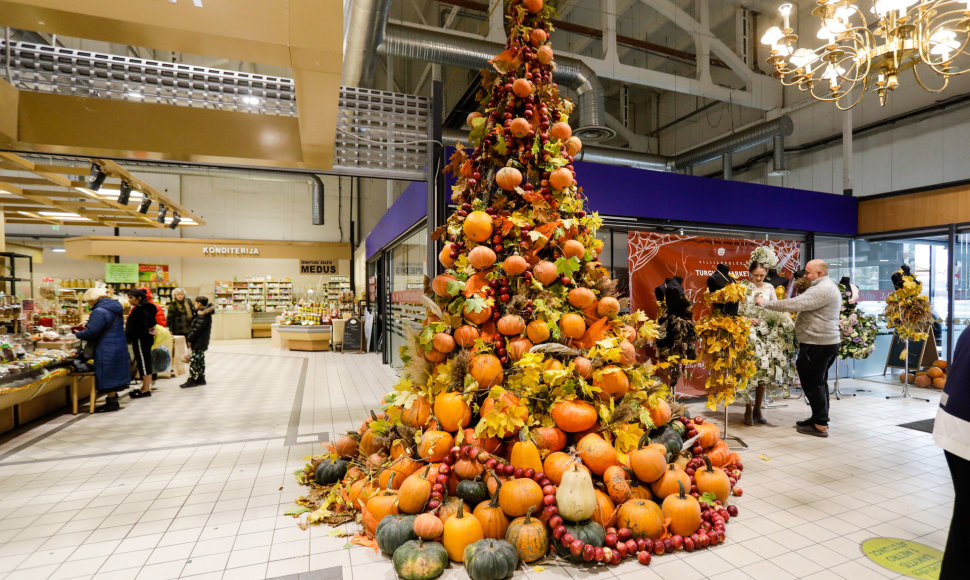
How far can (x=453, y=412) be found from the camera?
277 cm

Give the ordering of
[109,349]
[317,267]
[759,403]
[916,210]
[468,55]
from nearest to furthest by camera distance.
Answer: [759,403] < [109,349] < [916,210] < [468,55] < [317,267]

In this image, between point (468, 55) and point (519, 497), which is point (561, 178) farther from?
point (468, 55)

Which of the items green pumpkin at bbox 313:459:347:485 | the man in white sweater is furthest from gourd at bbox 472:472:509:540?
the man in white sweater

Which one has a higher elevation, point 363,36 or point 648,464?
point 363,36

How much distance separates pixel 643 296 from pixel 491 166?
3.01m

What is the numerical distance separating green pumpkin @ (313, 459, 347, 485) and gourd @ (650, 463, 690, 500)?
2034 mm

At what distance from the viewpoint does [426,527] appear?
2344 millimetres

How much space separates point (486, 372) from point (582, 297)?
2.63 feet

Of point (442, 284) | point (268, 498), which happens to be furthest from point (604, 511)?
point (268, 498)

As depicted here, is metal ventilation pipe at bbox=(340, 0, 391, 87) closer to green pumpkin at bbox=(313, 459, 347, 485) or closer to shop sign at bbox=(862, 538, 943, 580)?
green pumpkin at bbox=(313, 459, 347, 485)

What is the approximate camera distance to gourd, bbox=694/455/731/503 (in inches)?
111

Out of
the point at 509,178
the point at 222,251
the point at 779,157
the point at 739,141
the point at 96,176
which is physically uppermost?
the point at 739,141

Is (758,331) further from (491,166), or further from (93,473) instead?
(93,473)

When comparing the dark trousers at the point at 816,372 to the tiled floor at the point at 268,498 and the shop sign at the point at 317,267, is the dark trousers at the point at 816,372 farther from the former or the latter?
the shop sign at the point at 317,267
